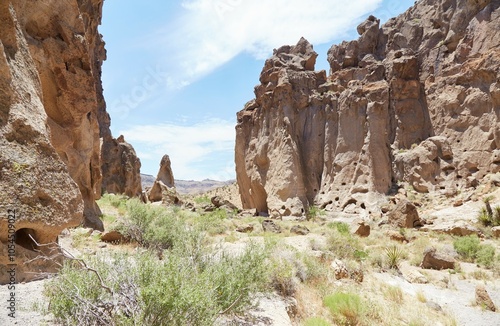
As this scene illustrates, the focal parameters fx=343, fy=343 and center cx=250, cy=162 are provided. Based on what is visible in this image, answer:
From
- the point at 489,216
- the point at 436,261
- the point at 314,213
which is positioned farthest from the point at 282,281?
the point at 314,213

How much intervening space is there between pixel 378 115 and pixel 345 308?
71.2 feet

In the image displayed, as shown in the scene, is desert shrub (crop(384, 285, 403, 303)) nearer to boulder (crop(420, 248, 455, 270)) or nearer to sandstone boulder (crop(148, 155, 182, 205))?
boulder (crop(420, 248, 455, 270))

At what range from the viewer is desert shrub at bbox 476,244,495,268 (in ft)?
36.4

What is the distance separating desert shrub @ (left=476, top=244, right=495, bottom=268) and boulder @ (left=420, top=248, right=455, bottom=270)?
3.91 feet

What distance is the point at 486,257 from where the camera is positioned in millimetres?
11234

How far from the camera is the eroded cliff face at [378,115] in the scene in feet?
73.2

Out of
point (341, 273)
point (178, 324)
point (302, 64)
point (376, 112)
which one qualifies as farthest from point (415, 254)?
point (302, 64)

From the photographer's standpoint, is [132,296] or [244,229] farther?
[244,229]

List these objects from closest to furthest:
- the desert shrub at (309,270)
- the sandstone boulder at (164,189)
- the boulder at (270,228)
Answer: the desert shrub at (309,270)
the boulder at (270,228)
the sandstone boulder at (164,189)

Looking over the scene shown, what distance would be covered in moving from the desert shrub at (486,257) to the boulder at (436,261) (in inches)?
46.9

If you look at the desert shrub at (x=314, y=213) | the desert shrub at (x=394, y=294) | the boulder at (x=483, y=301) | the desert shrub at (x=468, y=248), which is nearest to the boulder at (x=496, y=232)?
the desert shrub at (x=468, y=248)

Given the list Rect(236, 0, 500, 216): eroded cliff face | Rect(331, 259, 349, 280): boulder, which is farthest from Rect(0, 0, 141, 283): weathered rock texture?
Rect(236, 0, 500, 216): eroded cliff face

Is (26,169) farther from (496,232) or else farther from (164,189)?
(164,189)

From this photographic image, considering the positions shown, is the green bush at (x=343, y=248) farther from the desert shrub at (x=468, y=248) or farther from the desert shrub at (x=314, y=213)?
the desert shrub at (x=314, y=213)
